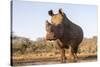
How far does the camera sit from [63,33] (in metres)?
2.74

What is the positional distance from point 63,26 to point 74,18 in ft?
0.63

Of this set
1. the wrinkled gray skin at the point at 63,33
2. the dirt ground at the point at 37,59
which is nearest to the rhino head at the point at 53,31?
the wrinkled gray skin at the point at 63,33

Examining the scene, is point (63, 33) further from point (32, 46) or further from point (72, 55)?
point (32, 46)

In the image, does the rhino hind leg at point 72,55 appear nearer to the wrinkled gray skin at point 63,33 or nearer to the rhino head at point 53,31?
the wrinkled gray skin at point 63,33

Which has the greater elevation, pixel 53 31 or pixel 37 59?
pixel 53 31

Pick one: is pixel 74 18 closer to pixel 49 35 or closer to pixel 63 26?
pixel 63 26

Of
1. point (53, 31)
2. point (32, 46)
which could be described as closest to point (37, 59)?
point (32, 46)

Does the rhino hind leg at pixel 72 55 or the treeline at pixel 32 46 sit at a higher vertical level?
the treeline at pixel 32 46

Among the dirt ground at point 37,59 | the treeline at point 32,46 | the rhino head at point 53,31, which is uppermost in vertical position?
the rhino head at point 53,31

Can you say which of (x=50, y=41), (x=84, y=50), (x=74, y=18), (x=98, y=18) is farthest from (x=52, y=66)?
(x=98, y=18)

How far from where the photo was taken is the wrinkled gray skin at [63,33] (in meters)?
2.70

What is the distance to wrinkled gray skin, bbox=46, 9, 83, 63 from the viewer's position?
8.86 feet

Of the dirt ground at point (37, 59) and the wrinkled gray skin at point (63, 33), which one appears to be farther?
the wrinkled gray skin at point (63, 33)

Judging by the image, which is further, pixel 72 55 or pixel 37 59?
pixel 72 55
